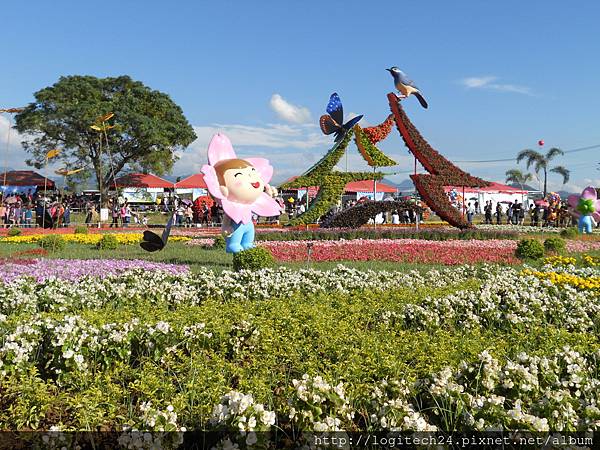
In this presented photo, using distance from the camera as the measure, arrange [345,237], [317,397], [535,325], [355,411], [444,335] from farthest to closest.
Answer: [345,237] → [535,325] → [444,335] → [355,411] → [317,397]

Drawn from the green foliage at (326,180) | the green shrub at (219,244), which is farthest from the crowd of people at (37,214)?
the green shrub at (219,244)

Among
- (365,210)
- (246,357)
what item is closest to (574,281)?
(246,357)

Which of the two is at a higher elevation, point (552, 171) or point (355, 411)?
point (552, 171)

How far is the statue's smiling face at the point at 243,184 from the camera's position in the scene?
10617 millimetres

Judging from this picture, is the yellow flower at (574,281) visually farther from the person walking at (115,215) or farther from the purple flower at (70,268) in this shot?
the person walking at (115,215)

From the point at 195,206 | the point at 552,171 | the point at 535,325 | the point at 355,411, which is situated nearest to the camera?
the point at 355,411

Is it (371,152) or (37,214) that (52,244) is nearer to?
(371,152)

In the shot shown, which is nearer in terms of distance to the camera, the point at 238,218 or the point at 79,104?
the point at 238,218

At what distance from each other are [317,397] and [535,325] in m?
3.51

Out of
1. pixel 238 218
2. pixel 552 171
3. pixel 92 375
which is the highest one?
pixel 552 171

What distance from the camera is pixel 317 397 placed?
3.13 m

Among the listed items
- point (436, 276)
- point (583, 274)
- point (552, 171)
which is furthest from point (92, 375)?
point (552, 171)

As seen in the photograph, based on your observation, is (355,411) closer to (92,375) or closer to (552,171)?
(92,375)

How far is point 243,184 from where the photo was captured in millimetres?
10672
